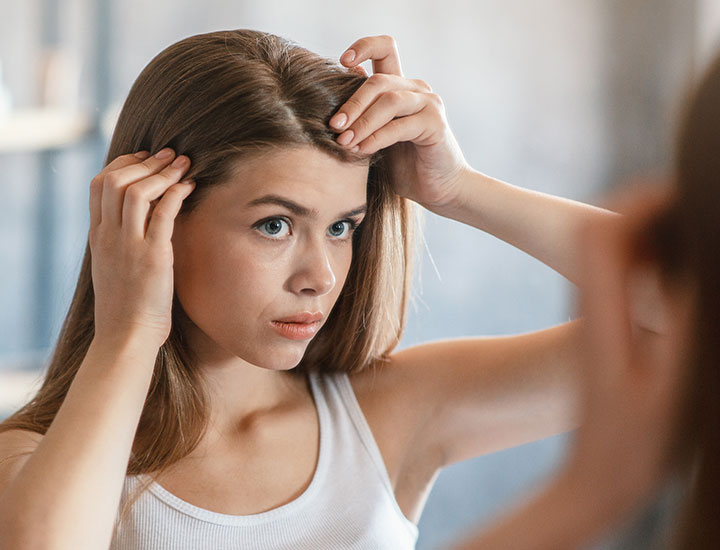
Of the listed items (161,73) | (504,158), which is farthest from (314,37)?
(161,73)

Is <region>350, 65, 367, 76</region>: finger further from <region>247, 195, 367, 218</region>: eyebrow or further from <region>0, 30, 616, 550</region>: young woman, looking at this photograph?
<region>247, 195, 367, 218</region>: eyebrow

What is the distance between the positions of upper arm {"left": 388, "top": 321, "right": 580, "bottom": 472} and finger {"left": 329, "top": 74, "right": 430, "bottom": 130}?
401mm

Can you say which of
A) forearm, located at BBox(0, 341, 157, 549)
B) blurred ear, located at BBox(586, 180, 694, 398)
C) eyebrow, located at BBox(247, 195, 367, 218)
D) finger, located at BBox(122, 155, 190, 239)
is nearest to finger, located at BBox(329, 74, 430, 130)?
eyebrow, located at BBox(247, 195, 367, 218)

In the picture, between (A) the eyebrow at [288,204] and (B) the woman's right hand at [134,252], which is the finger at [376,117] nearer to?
(A) the eyebrow at [288,204]

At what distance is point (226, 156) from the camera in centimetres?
96

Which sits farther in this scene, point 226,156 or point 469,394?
point 469,394

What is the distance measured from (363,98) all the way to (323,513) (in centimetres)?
53

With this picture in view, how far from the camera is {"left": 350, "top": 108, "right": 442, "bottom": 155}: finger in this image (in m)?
0.98

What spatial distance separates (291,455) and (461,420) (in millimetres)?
251

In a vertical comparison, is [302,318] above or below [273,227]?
below

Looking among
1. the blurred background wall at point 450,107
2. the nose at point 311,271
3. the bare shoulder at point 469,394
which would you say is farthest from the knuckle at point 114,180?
the blurred background wall at point 450,107

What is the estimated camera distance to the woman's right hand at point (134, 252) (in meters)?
0.91

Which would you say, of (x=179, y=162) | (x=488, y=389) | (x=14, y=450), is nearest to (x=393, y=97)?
(x=179, y=162)

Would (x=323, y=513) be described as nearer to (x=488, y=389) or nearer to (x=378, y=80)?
(x=488, y=389)
